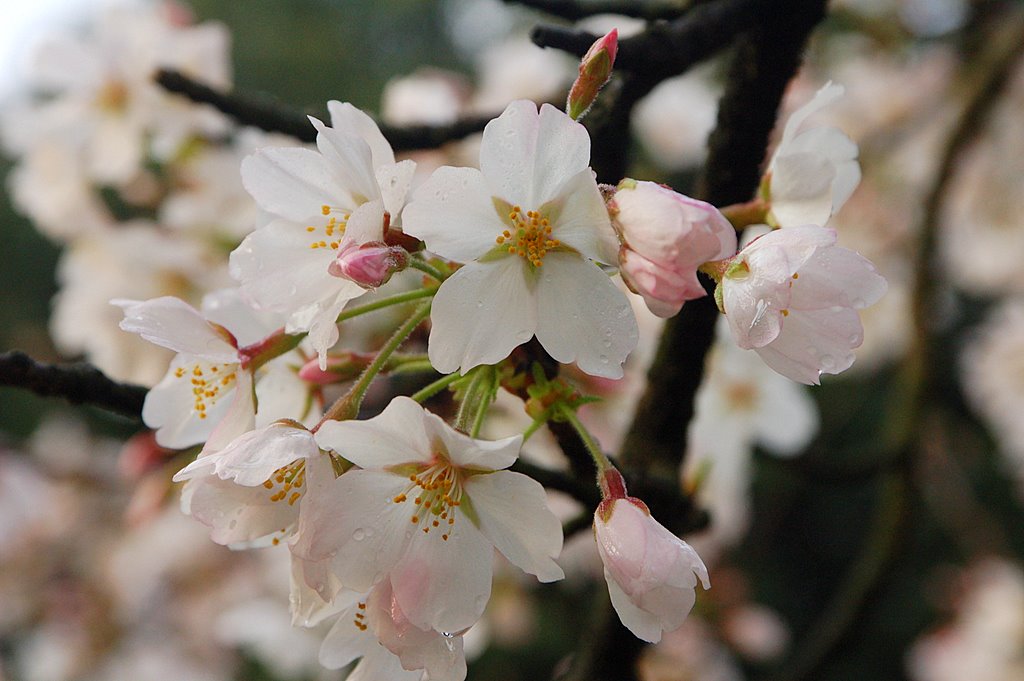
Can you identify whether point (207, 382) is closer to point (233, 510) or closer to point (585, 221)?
point (233, 510)

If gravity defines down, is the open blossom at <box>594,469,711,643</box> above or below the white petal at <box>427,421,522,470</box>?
below

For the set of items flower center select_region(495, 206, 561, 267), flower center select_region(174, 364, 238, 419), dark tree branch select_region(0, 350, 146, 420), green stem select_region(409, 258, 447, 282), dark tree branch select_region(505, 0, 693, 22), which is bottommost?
dark tree branch select_region(0, 350, 146, 420)

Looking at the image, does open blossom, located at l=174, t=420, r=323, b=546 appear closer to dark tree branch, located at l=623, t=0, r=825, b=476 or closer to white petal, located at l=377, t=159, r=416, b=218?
white petal, located at l=377, t=159, r=416, b=218

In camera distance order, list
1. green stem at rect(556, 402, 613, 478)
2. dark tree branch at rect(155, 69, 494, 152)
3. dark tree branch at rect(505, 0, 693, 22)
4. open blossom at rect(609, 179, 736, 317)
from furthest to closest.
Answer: dark tree branch at rect(155, 69, 494, 152)
dark tree branch at rect(505, 0, 693, 22)
green stem at rect(556, 402, 613, 478)
open blossom at rect(609, 179, 736, 317)

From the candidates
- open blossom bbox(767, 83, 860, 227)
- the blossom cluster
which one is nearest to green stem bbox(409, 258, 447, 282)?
the blossom cluster

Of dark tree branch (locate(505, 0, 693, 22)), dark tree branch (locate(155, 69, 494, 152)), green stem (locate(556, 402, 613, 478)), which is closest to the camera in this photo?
green stem (locate(556, 402, 613, 478))

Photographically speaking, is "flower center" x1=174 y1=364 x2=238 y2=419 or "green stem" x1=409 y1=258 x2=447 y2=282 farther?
"flower center" x1=174 y1=364 x2=238 y2=419

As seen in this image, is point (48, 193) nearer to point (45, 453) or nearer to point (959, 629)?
point (45, 453)

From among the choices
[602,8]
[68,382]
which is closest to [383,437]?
[68,382]
